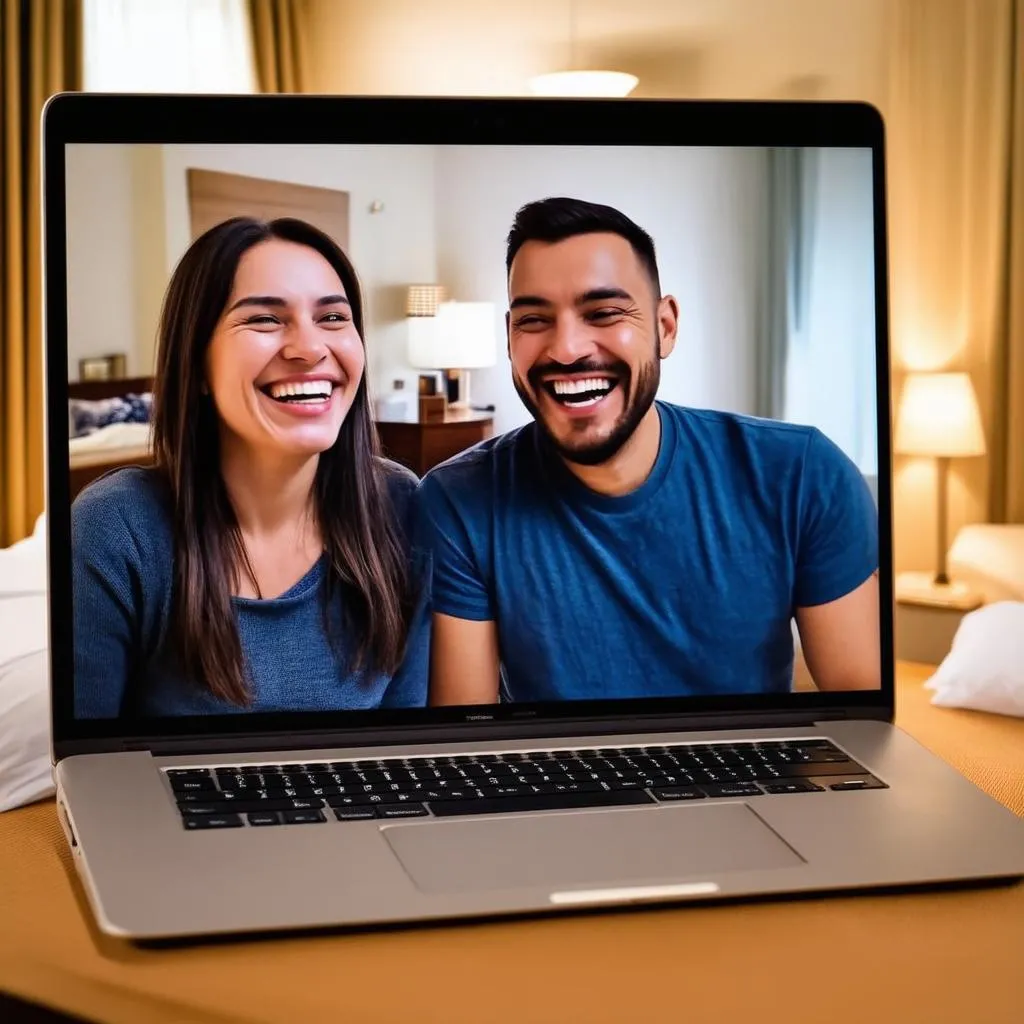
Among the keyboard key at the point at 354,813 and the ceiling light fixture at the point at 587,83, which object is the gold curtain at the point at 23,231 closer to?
the ceiling light fixture at the point at 587,83

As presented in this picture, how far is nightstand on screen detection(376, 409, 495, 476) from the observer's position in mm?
959

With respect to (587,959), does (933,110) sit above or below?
above

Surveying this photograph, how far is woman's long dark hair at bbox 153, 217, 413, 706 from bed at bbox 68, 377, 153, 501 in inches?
0.4

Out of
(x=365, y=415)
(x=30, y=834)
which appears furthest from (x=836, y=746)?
(x=30, y=834)

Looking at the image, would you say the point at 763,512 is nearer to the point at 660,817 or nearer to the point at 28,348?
the point at 660,817

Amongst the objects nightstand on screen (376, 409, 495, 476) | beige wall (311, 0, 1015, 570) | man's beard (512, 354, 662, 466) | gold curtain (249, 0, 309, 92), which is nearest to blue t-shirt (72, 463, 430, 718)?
nightstand on screen (376, 409, 495, 476)

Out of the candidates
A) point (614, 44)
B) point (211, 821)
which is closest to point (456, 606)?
point (211, 821)

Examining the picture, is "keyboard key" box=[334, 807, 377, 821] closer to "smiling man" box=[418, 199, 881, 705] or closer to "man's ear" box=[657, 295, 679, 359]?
"smiling man" box=[418, 199, 881, 705]

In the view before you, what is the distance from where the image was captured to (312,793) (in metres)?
0.83

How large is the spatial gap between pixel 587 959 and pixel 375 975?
0.36 ft

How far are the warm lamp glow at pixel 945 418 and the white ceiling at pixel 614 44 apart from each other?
70cm

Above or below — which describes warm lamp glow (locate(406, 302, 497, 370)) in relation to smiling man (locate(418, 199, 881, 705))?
above

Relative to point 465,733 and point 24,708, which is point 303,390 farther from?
point 24,708

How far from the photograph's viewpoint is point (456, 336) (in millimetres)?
976
